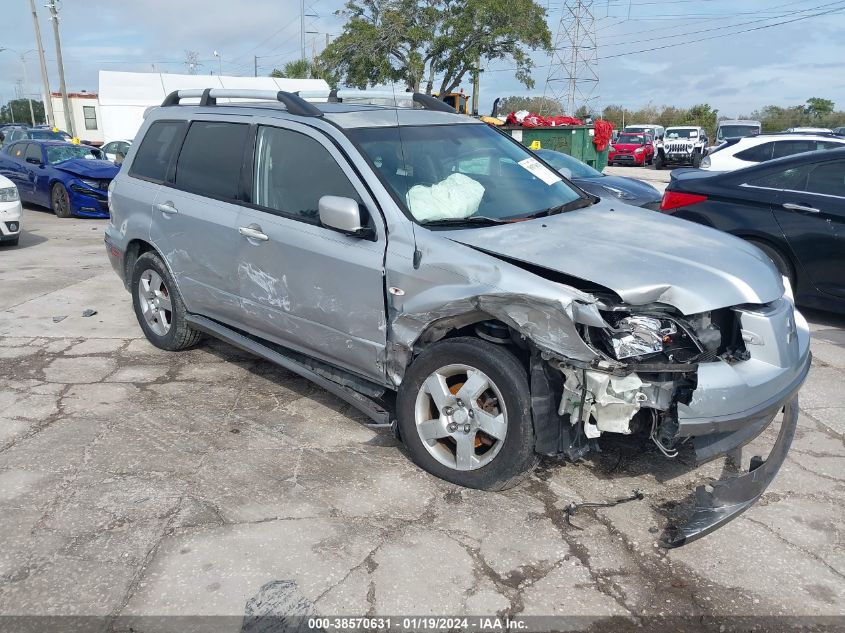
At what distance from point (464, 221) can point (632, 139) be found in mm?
32356

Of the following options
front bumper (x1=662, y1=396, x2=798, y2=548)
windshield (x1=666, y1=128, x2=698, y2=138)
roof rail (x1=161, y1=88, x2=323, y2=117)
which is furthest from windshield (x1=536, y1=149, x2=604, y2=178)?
windshield (x1=666, y1=128, x2=698, y2=138)

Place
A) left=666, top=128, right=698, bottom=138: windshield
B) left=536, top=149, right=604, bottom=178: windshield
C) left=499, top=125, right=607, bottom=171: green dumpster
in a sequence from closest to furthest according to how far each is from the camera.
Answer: left=536, top=149, right=604, bottom=178: windshield
left=499, top=125, right=607, bottom=171: green dumpster
left=666, top=128, right=698, bottom=138: windshield

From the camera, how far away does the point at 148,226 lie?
5.41 m

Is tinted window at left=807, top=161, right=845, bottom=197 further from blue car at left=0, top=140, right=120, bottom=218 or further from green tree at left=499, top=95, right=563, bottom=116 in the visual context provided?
green tree at left=499, top=95, right=563, bottom=116

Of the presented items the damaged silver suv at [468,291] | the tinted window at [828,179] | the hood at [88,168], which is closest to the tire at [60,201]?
the hood at [88,168]

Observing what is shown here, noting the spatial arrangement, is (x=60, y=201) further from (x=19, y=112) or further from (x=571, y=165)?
(x=19, y=112)

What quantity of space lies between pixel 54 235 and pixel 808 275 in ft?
36.2

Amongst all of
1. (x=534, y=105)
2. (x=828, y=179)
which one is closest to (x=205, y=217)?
(x=828, y=179)

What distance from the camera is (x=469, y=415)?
3.53m

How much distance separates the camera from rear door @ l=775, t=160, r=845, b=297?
6195mm

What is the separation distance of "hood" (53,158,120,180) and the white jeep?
909 inches

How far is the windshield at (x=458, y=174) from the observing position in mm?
3973

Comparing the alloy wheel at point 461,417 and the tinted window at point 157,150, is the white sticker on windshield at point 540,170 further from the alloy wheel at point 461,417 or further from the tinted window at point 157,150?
the tinted window at point 157,150

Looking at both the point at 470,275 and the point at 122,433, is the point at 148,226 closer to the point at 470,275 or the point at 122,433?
the point at 122,433
